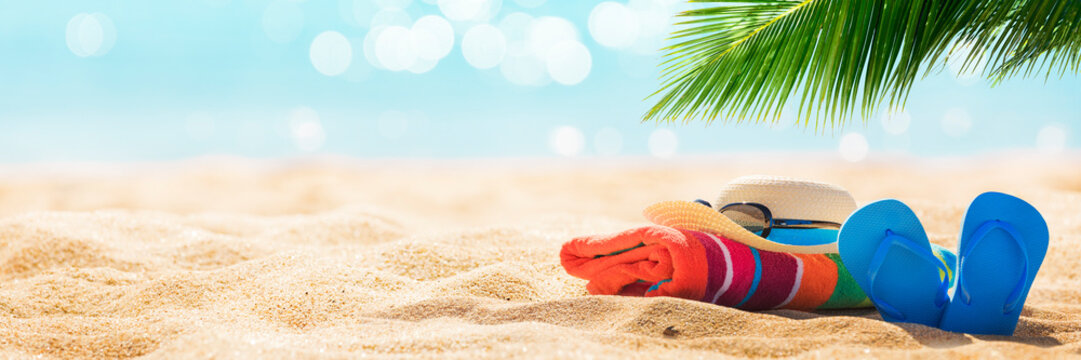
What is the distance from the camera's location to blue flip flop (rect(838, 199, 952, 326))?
1.37 m

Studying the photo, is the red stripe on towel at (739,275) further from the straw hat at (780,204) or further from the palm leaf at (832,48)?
the palm leaf at (832,48)

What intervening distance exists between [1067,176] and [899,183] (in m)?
1.16

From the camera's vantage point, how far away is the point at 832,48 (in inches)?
60.2

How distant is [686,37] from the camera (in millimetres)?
1703

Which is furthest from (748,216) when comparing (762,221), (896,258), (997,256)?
(997,256)

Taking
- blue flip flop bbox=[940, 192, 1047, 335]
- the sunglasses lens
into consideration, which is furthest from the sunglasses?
blue flip flop bbox=[940, 192, 1047, 335]

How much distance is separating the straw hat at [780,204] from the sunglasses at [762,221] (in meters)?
0.01

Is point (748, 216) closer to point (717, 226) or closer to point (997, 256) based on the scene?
point (717, 226)

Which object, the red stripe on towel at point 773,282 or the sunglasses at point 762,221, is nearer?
the red stripe on towel at point 773,282

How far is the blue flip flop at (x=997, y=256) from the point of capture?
52.0 inches

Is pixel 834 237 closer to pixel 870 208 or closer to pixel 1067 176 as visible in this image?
pixel 870 208

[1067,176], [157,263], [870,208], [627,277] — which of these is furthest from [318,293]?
[1067,176]

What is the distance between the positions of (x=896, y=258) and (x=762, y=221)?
0.36m

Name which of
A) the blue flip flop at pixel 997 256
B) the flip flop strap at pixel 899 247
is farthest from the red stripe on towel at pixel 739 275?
the blue flip flop at pixel 997 256
